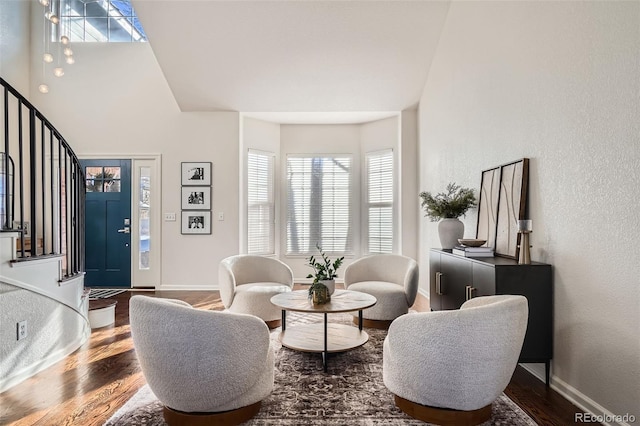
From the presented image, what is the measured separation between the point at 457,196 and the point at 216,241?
359cm

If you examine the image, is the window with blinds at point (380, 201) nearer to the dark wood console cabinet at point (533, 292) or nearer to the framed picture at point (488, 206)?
the framed picture at point (488, 206)

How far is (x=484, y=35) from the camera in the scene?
12.1 feet

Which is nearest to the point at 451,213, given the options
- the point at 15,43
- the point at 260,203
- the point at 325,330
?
the point at 325,330

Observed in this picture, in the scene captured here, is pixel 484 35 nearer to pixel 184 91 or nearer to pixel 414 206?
pixel 414 206

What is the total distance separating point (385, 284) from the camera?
168 inches

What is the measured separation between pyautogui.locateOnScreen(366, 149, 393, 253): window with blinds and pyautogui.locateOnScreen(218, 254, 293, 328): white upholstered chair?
7.67 ft

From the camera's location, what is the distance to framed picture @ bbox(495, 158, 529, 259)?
299cm

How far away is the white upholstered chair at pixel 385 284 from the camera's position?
396cm

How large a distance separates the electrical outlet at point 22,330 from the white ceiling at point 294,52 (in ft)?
12.0

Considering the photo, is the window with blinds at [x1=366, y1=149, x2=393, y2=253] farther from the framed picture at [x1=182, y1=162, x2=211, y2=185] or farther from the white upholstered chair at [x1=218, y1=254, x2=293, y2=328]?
the framed picture at [x1=182, y1=162, x2=211, y2=185]

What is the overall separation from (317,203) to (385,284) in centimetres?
278

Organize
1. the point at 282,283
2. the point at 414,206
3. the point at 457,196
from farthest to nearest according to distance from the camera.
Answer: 1. the point at 414,206
2. the point at 282,283
3. the point at 457,196

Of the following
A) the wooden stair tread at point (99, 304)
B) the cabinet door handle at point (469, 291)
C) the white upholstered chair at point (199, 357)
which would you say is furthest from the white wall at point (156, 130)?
the white upholstered chair at point (199, 357)

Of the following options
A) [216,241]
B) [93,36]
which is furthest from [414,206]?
[93,36]
